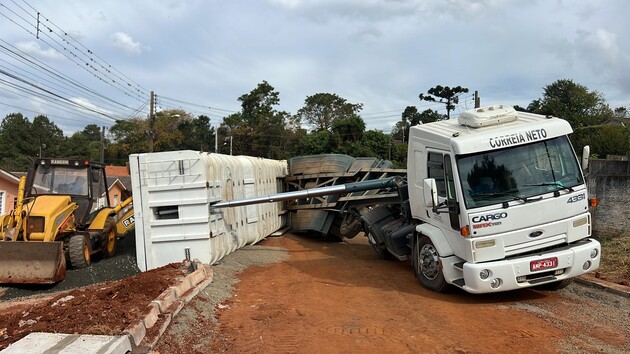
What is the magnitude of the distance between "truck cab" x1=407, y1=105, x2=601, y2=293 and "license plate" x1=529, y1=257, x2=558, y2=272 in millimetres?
14

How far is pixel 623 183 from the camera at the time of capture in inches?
405

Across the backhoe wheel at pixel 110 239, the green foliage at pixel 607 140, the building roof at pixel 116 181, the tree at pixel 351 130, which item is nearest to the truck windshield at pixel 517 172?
the backhoe wheel at pixel 110 239

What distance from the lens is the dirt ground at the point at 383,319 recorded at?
523cm

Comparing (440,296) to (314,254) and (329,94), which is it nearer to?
(314,254)

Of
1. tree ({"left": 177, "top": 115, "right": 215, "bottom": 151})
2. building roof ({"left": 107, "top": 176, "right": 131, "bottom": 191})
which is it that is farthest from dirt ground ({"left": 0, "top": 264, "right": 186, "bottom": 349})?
tree ({"left": 177, "top": 115, "right": 215, "bottom": 151})

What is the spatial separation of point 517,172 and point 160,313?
5.27 meters

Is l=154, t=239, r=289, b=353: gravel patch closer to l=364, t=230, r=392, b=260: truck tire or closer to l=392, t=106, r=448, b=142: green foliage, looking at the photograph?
l=364, t=230, r=392, b=260: truck tire

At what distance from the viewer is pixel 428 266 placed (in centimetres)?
788

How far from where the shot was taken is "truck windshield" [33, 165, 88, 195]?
36.9 feet

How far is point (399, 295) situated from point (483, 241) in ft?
5.65

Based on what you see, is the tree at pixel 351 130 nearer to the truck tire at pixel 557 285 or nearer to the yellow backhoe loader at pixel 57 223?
the yellow backhoe loader at pixel 57 223

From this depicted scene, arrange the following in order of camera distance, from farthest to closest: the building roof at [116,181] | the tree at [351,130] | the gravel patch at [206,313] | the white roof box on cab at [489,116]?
the tree at [351,130], the building roof at [116,181], the white roof box on cab at [489,116], the gravel patch at [206,313]

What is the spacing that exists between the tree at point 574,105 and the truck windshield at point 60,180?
39320mm

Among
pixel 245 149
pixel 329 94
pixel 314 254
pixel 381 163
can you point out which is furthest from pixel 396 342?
pixel 329 94
